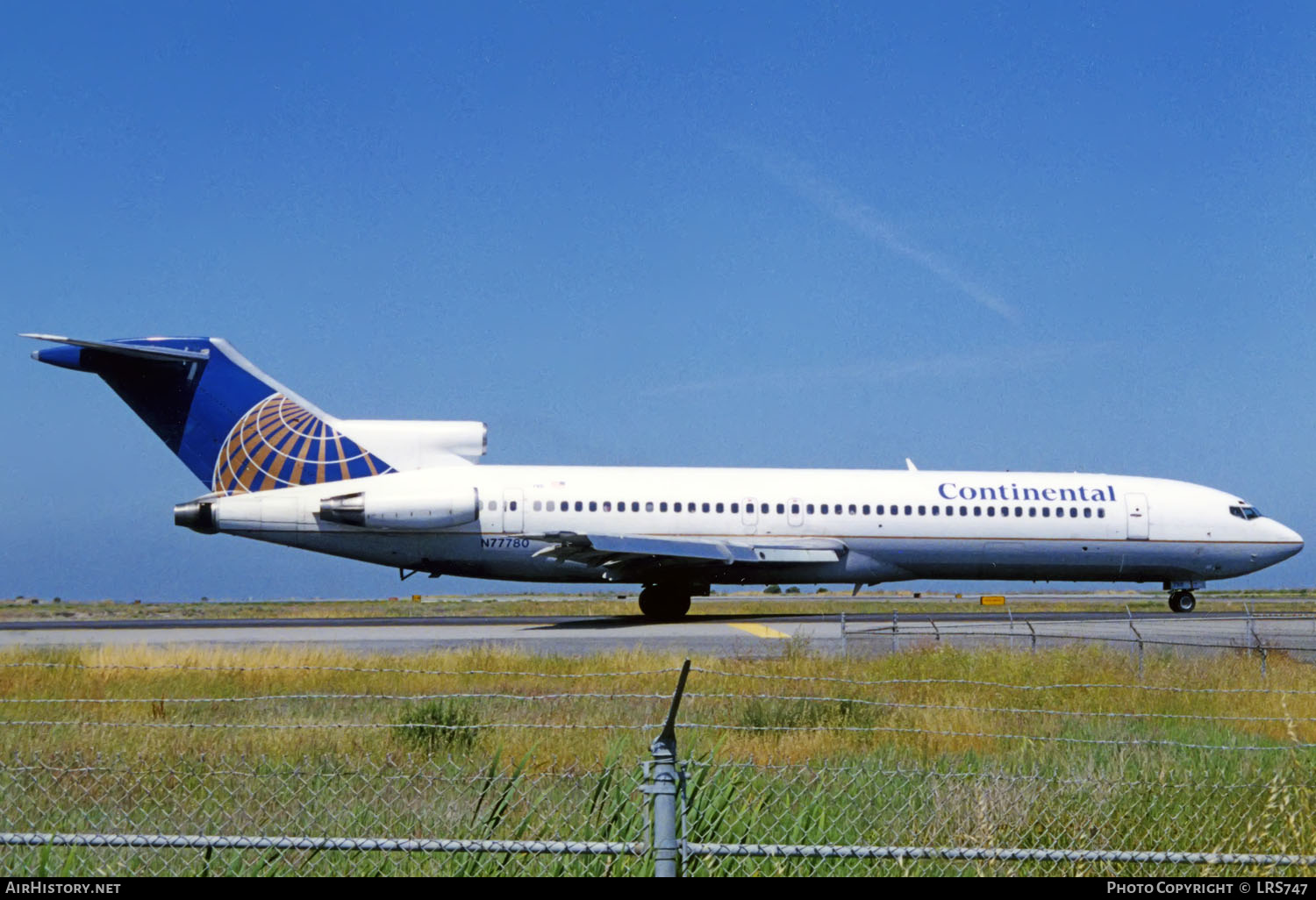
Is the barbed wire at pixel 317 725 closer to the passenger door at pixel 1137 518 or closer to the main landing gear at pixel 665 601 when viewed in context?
the main landing gear at pixel 665 601

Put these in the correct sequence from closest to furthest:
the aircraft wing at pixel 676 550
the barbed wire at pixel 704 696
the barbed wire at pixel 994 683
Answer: the barbed wire at pixel 704 696, the barbed wire at pixel 994 683, the aircraft wing at pixel 676 550

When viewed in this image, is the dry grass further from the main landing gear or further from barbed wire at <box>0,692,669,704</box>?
the main landing gear

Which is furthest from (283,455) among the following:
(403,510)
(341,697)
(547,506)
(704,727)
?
(704,727)

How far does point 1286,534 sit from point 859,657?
60.1 ft

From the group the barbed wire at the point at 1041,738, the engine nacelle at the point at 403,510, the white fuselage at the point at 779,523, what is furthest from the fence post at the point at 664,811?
the engine nacelle at the point at 403,510

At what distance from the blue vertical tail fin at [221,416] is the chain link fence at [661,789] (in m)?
15.3

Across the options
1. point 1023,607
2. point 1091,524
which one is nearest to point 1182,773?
point 1091,524

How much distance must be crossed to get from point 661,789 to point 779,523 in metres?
24.1

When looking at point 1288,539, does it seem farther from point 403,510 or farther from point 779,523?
point 403,510

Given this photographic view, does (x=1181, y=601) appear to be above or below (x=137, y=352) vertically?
below

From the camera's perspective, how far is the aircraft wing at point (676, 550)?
26.3m

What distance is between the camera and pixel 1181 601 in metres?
31.8

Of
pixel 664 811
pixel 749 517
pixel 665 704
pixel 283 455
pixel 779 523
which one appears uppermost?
pixel 283 455

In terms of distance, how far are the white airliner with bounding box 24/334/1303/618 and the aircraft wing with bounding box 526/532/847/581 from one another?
0.06 meters
